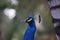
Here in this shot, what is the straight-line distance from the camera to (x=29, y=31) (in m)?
1.21

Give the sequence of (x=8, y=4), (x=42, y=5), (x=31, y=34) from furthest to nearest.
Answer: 1. (x=8, y=4)
2. (x=42, y=5)
3. (x=31, y=34)

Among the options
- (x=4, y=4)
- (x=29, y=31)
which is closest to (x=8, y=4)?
(x=4, y=4)

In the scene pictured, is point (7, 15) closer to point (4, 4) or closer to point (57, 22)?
point (4, 4)

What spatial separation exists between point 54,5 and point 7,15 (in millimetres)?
818

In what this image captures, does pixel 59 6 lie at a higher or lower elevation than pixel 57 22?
higher

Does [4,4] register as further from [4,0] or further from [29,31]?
[29,31]

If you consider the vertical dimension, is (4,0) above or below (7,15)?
above

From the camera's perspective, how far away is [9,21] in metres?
2.14

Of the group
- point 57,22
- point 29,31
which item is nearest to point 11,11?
point 57,22

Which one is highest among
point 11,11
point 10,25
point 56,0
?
point 56,0

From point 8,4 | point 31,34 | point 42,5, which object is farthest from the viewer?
point 8,4

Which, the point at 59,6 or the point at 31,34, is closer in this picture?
the point at 31,34

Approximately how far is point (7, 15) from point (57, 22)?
0.81 meters

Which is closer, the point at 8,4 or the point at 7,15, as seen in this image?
the point at 7,15
